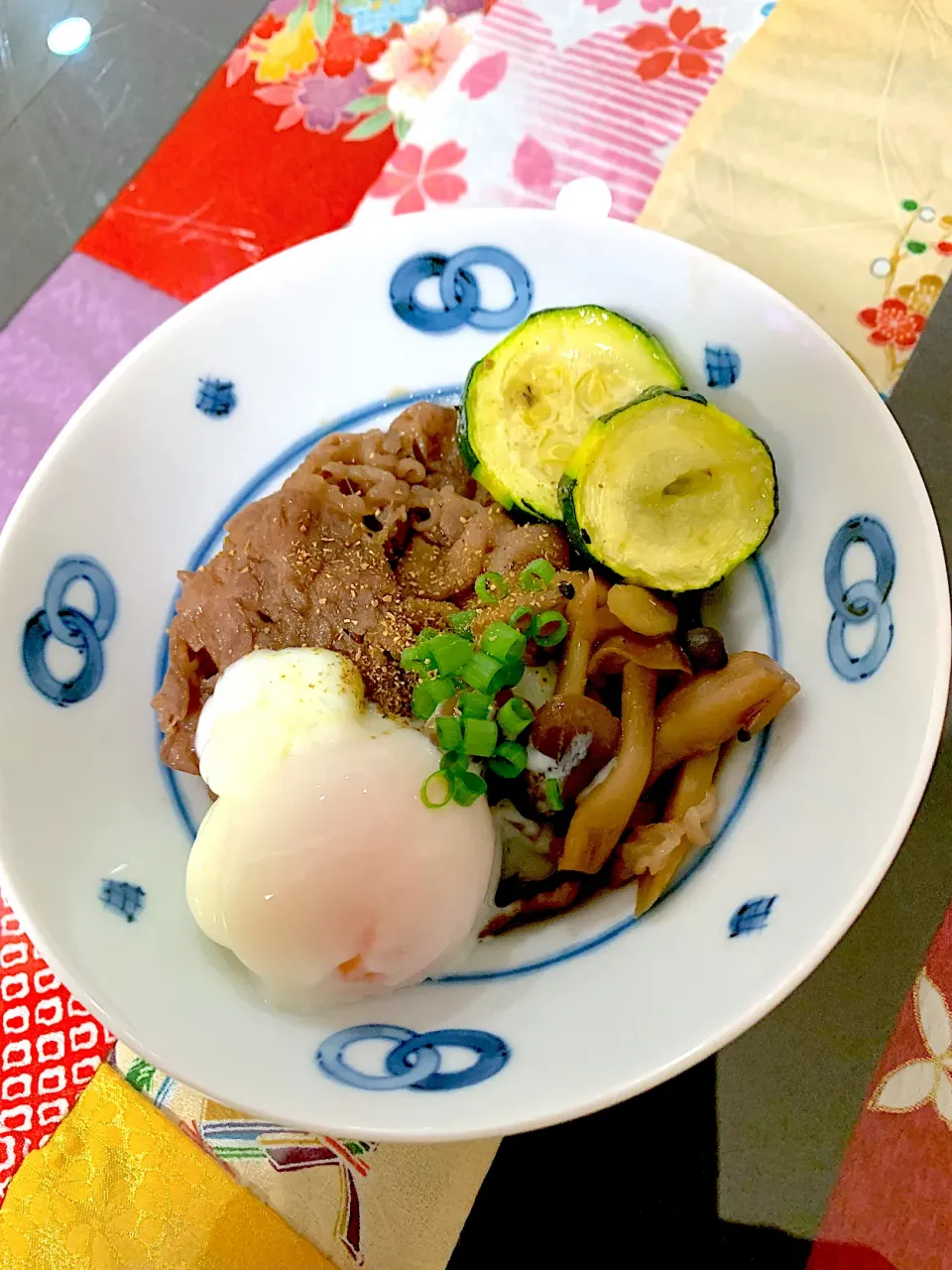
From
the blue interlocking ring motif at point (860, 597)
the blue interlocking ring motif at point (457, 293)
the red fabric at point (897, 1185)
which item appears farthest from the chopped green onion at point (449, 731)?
the red fabric at point (897, 1185)

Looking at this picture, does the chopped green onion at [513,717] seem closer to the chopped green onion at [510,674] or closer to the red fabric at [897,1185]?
the chopped green onion at [510,674]

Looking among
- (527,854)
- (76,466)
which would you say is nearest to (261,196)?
(76,466)

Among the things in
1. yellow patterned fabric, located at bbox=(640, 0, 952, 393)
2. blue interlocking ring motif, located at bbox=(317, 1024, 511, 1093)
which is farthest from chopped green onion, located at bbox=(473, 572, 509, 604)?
yellow patterned fabric, located at bbox=(640, 0, 952, 393)

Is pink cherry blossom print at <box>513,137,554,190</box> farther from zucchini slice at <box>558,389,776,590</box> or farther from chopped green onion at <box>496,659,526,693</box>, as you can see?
chopped green onion at <box>496,659,526,693</box>

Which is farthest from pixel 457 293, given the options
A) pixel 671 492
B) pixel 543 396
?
pixel 671 492

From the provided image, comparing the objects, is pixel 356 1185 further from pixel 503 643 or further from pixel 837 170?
pixel 837 170
